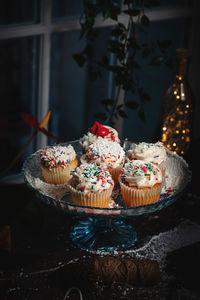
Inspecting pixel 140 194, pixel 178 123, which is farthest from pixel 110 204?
pixel 178 123

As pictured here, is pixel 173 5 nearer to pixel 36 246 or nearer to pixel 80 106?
pixel 80 106

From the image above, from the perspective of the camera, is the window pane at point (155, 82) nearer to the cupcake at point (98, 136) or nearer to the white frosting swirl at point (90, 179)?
the cupcake at point (98, 136)

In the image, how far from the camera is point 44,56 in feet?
5.90

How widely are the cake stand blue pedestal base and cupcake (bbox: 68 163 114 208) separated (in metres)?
0.09

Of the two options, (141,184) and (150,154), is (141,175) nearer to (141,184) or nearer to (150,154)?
(141,184)

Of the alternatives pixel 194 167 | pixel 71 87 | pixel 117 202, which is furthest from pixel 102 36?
pixel 117 202

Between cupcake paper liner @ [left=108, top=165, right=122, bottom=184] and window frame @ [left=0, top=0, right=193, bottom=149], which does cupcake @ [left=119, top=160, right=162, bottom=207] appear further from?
window frame @ [left=0, top=0, right=193, bottom=149]

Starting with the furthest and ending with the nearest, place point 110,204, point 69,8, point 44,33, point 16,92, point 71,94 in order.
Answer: point 71,94 → point 16,92 → point 69,8 → point 44,33 → point 110,204

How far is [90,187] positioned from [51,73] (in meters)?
0.79

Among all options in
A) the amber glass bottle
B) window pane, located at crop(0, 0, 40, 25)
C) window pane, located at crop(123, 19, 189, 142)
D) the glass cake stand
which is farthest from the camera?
window pane, located at crop(123, 19, 189, 142)

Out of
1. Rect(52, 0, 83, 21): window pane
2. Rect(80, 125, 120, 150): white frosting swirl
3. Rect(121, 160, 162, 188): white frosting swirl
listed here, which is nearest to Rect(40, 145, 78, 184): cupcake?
Rect(80, 125, 120, 150): white frosting swirl

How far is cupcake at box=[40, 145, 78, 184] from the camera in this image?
146cm

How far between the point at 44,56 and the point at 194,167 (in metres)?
0.92

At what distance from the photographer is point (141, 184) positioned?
4.46 feet
